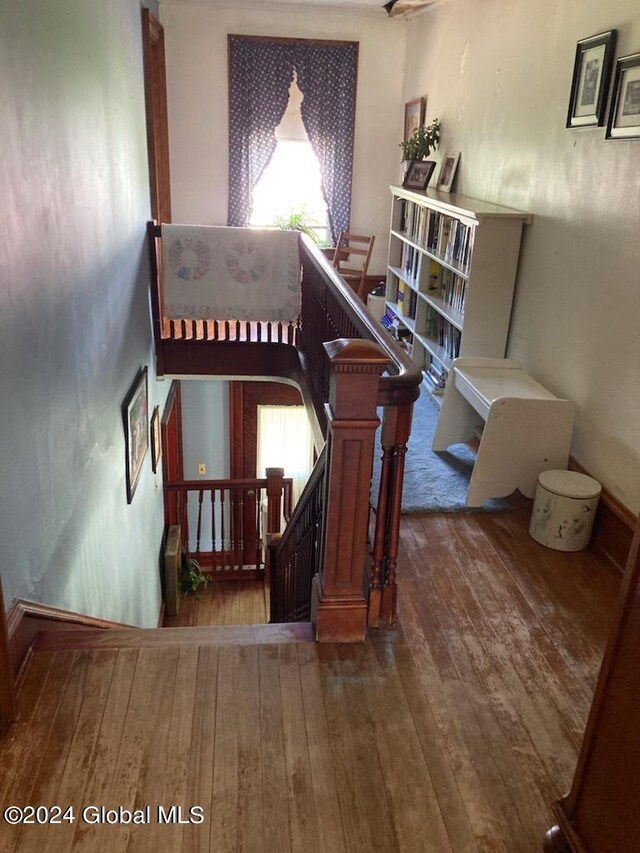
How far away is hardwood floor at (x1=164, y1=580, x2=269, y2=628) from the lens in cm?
642

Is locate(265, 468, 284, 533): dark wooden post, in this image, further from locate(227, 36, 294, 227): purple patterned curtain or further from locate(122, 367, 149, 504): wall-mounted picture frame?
locate(227, 36, 294, 227): purple patterned curtain

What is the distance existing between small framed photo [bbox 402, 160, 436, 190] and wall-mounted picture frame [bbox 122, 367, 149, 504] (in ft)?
9.10

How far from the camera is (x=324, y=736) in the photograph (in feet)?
6.51

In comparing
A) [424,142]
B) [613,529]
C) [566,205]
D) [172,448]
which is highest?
Answer: [424,142]

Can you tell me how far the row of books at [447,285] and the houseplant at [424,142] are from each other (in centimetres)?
136

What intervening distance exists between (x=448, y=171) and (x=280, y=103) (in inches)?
95.8

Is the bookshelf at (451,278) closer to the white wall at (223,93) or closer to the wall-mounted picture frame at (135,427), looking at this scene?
the white wall at (223,93)

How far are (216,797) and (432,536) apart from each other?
64.2 inches

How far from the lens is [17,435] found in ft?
7.30

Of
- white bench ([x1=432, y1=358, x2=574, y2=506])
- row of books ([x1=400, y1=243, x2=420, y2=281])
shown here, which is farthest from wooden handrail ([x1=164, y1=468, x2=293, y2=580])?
white bench ([x1=432, y1=358, x2=574, y2=506])

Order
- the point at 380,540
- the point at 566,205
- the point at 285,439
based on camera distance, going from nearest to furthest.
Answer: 1. the point at 380,540
2. the point at 566,205
3. the point at 285,439

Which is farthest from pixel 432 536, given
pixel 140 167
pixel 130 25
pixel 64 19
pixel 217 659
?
pixel 130 25

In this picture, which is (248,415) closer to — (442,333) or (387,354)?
(442,333)

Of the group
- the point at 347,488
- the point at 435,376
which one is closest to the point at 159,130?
the point at 435,376
